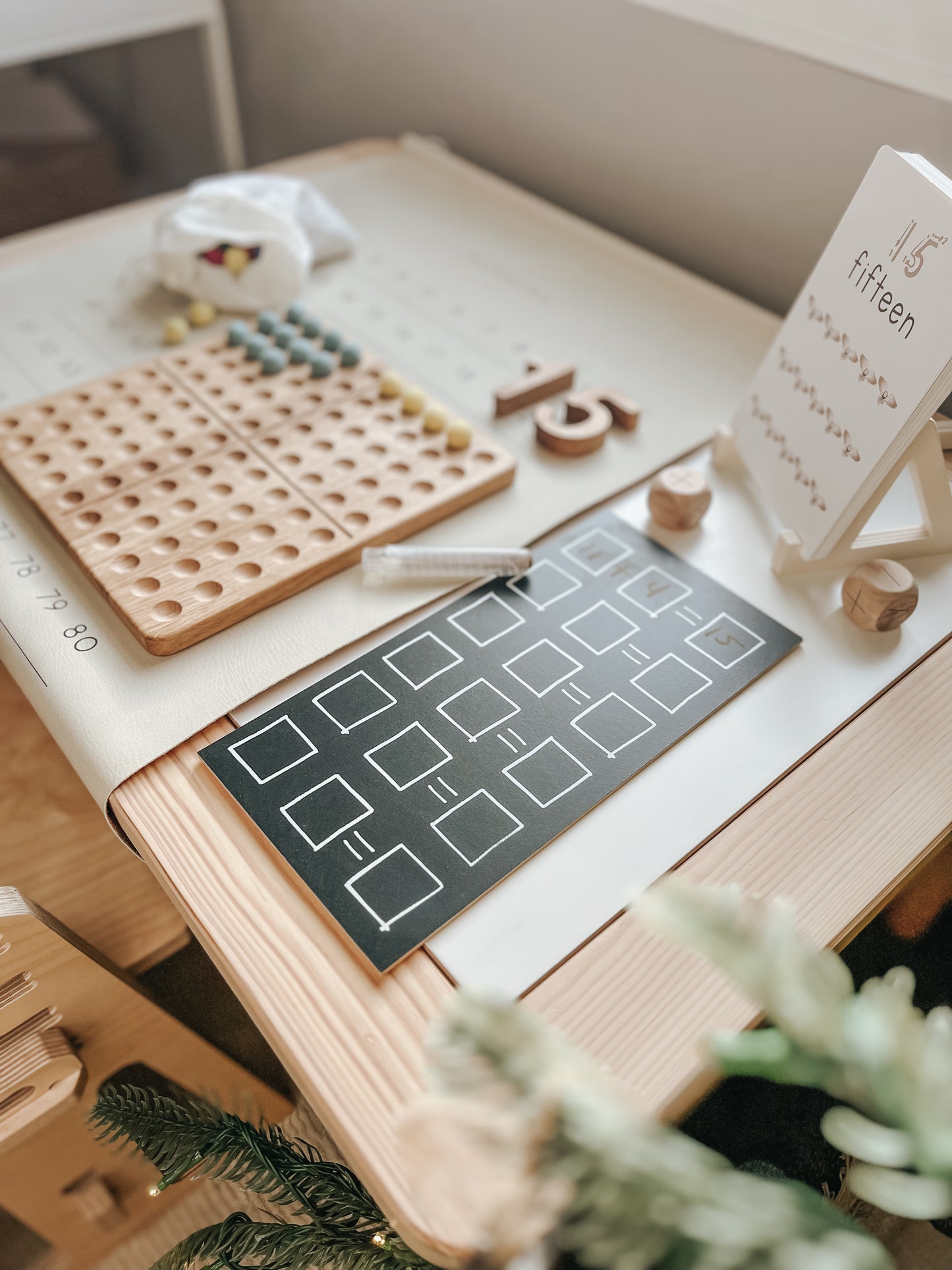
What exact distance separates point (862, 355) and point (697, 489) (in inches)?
5.8

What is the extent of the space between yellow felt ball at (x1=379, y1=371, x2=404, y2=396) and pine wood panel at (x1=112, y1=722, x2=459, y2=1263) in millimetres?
402

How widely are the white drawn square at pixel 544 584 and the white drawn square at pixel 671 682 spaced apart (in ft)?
0.30

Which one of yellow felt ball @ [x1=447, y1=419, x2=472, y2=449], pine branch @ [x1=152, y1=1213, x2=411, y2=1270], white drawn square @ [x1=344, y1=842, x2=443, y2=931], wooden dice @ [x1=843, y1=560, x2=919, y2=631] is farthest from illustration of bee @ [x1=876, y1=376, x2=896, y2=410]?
pine branch @ [x1=152, y1=1213, x2=411, y2=1270]

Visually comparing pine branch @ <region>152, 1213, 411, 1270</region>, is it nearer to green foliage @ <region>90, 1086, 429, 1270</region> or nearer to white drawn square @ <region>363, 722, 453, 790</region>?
green foliage @ <region>90, 1086, 429, 1270</region>

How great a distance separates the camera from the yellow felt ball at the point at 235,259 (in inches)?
36.1

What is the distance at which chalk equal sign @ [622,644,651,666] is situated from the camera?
0.63m

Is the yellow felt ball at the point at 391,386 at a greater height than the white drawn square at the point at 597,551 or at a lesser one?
lesser

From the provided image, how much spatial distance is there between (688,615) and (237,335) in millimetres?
520

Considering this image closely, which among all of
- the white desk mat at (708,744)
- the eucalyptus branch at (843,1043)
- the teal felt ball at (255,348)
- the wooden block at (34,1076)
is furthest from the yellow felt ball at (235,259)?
the eucalyptus branch at (843,1043)

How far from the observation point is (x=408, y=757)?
57 cm

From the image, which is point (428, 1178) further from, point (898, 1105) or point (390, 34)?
point (390, 34)

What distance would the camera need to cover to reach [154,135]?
69.4 inches

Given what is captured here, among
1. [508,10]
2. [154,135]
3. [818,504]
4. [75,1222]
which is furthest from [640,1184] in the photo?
[154,135]

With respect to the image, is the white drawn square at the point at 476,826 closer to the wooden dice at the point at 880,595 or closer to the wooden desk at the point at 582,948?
the wooden desk at the point at 582,948
